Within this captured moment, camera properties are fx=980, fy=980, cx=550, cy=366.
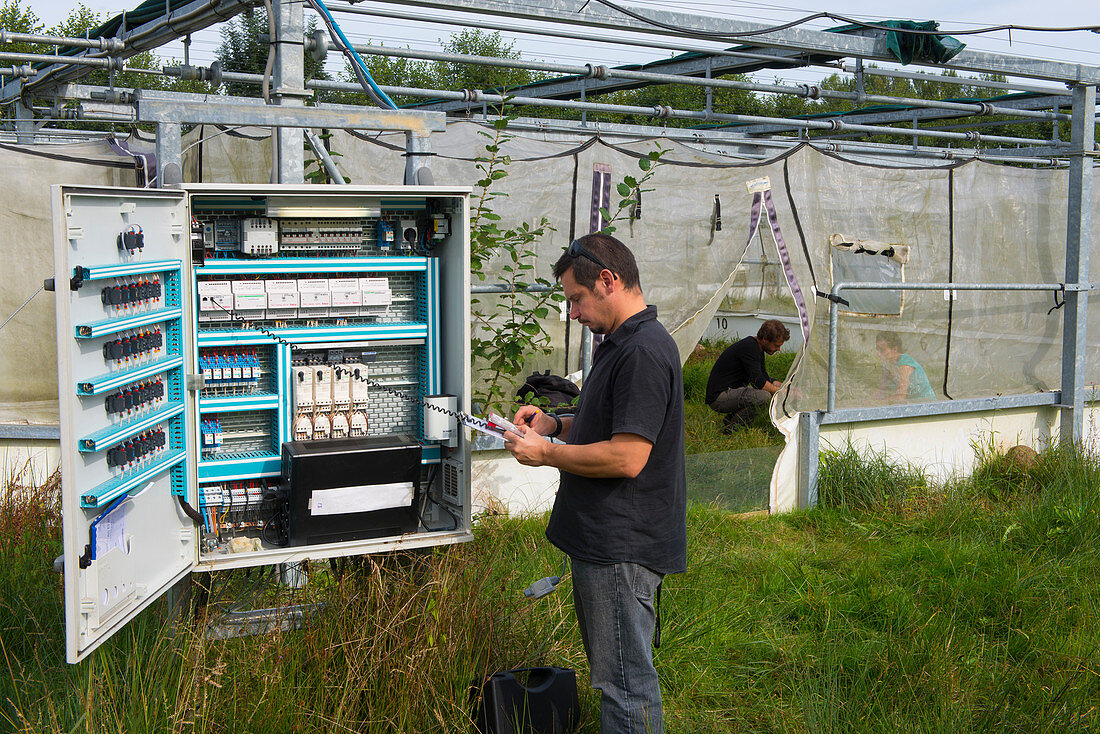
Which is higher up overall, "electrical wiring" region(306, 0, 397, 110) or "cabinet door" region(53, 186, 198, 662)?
"electrical wiring" region(306, 0, 397, 110)

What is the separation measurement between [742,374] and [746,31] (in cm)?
423

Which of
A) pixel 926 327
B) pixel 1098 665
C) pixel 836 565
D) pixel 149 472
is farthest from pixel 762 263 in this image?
pixel 149 472

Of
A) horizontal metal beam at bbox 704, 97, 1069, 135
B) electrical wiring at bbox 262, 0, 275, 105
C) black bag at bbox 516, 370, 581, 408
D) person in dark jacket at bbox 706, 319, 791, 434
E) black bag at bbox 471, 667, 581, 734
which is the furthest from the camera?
horizontal metal beam at bbox 704, 97, 1069, 135

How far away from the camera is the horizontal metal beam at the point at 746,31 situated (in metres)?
5.32

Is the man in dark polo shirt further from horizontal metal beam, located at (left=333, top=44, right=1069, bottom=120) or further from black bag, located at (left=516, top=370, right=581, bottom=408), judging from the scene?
horizontal metal beam, located at (left=333, top=44, right=1069, bottom=120)

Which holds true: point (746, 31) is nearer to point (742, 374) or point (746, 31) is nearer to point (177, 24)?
point (177, 24)

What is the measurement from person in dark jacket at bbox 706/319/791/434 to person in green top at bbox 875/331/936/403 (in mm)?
1878

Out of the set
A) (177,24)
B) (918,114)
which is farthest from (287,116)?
(918,114)

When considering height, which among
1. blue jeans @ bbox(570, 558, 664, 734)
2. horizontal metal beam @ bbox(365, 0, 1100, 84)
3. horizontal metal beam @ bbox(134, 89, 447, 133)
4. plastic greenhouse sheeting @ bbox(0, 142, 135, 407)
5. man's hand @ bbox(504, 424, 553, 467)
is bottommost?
blue jeans @ bbox(570, 558, 664, 734)

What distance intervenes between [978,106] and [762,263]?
4.45m

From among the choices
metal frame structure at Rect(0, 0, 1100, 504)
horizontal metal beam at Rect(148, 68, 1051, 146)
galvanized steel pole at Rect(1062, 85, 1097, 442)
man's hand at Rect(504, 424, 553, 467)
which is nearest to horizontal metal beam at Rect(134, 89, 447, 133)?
metal frame structure at Rect(0, 0, 1100, 504)

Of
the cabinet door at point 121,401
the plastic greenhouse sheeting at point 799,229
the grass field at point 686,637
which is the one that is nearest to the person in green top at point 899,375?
the plastic greenhouse sheeting at point 799,229

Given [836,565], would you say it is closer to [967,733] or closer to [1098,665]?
[1098,665]

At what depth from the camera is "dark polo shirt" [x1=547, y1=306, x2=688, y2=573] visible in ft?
10.6
